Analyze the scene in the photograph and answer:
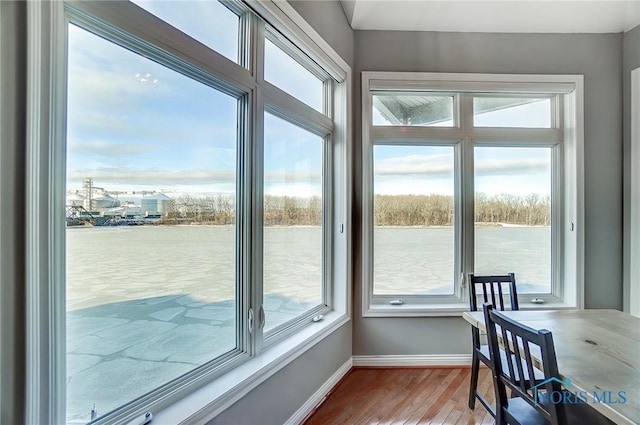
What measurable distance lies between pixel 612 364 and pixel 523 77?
2.54m

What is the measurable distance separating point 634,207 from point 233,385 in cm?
369

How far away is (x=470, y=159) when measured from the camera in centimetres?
296

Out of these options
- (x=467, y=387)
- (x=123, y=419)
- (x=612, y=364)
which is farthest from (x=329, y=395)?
(x=612, y=364)

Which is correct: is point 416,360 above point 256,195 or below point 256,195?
below

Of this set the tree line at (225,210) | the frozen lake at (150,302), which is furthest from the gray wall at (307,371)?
the tree line at (225,210)

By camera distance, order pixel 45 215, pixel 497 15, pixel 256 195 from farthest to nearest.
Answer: pixel 497 15 < pixel 256 195 < pixel 45 215

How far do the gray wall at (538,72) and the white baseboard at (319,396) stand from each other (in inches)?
9.4

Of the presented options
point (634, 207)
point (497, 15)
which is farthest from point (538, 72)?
point (634, 207)

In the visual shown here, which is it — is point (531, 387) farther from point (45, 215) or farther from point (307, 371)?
point (45, 215)

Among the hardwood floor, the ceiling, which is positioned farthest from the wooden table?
the ceiling

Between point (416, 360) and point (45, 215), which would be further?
point (416, 360)

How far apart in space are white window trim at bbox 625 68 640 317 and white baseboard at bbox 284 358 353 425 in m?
2.68

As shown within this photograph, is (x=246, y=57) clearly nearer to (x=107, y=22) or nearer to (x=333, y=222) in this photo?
(x=107, y=22)

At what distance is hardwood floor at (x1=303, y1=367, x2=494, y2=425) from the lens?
6.86 ft
